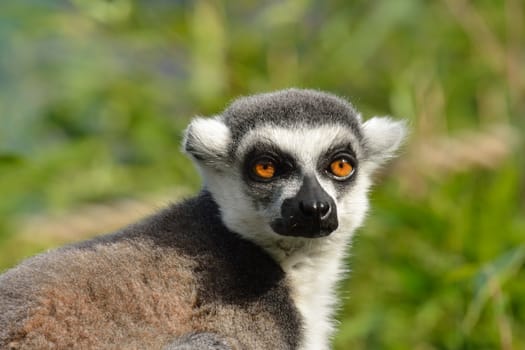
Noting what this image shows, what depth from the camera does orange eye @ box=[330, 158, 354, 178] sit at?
3.72 m

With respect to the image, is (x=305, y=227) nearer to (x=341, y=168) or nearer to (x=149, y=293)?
(x=341, y=168)

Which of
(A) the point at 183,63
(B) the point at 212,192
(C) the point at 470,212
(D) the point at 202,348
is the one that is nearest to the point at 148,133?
(A) the point at 183,63

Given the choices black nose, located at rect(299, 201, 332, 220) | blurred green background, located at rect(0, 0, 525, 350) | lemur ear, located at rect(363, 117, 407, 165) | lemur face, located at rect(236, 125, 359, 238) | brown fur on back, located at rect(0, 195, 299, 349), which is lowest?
brown fur on back, located at rect(0, 195, 299, 349)

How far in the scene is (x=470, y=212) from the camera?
5742 mm

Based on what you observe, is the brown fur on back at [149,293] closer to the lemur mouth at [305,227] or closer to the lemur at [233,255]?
the lemur at [233,255]

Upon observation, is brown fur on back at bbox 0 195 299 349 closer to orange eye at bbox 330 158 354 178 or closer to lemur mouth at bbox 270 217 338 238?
lemur mouth at bbox 270 217 338 238

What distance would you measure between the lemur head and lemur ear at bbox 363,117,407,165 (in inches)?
3.6

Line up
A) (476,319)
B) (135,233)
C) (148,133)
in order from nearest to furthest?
(135,233) → (476,319) → (148,133)

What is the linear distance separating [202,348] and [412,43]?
194 inches

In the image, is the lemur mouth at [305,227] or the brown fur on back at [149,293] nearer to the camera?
the brown fur on back at [149,293]

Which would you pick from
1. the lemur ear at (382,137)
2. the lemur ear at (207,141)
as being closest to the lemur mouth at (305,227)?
the lemur ear at (207,141)

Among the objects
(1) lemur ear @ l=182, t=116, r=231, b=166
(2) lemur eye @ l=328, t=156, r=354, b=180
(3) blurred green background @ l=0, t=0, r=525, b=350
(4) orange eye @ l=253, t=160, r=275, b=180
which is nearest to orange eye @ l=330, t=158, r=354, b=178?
(2) lemur eye @ l=328, t=156, r=354, b=180

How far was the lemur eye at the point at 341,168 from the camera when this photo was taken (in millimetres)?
3725

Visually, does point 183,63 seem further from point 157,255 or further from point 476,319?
point 157,255
